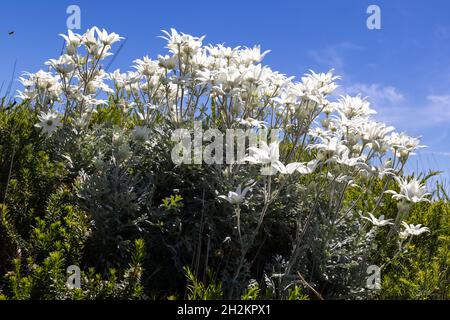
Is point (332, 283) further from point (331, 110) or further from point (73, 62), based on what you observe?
point (73, 62)

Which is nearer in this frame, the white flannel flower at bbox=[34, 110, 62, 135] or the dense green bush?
the dense green bush

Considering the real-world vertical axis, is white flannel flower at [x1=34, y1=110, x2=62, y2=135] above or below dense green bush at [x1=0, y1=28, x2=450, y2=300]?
above

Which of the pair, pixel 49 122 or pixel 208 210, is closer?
pixel 208 210

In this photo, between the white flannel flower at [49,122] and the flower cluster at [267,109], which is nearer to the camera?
the flower cluster at [267,109]

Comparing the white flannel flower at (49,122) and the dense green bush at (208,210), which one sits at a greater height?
the white flannel flower at (49,122)

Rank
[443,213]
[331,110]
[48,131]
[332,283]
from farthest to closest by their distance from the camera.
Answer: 1. [443,213]
2. [48,131]
3. [331,110]
4. [332,283]

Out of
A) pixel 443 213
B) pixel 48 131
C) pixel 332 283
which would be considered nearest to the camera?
pixel 332 283

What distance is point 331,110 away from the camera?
184 inches

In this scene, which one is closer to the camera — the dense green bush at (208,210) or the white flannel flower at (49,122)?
the dense green bush at (208,210)

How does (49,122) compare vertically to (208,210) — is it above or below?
above

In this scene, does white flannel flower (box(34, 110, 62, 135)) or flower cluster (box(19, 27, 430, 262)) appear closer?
flower cluster (box(19, 27, 430, 262))
